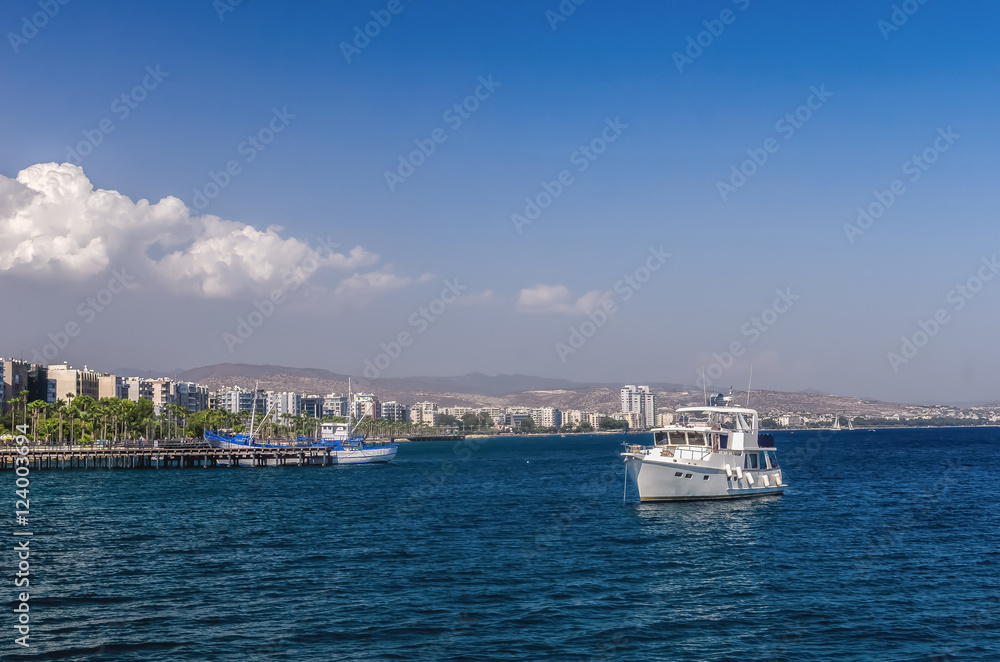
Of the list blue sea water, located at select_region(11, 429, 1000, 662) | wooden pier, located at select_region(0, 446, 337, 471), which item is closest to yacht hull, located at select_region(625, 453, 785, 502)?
blue sea water, located at select_region(11, 429, 1000, 662)

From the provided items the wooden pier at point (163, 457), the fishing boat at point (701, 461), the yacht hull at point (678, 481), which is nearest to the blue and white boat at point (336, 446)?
the wooden pier at point (163, 457)

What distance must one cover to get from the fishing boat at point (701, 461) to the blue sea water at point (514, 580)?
1604 mm

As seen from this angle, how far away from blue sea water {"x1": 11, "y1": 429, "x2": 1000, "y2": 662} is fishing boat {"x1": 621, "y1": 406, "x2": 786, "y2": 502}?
5.26 ft

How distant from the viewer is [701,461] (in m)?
62.8

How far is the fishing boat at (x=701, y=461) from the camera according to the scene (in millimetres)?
61781

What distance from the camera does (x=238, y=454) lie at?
430ft

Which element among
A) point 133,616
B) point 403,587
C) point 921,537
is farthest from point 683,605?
point 921,537

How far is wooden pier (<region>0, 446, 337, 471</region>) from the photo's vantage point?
12019 cm

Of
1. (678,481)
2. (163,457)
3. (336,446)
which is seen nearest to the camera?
(678,481)

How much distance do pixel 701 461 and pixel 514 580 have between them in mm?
31747

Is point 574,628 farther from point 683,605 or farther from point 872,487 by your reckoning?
point 872,487

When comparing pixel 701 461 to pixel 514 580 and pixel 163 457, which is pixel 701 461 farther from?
pixel 163 457

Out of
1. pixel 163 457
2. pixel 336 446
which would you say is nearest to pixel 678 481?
pixel 336 446

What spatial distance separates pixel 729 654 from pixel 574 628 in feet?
16.7
